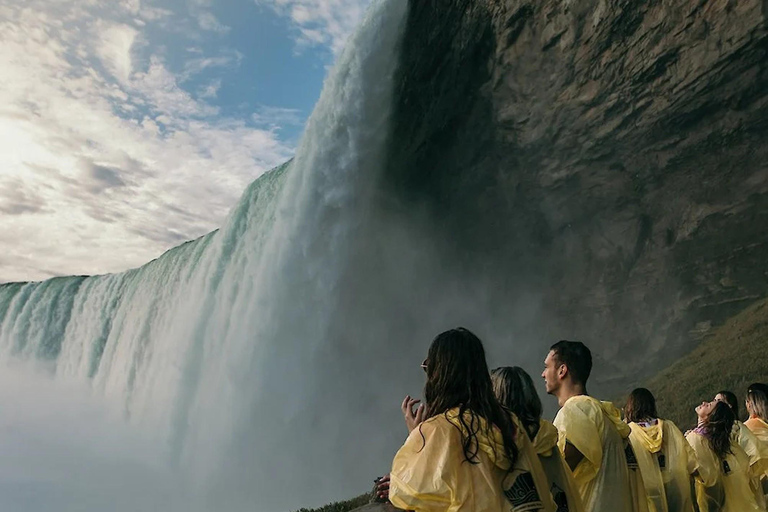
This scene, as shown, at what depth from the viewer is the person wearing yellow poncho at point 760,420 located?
489cm

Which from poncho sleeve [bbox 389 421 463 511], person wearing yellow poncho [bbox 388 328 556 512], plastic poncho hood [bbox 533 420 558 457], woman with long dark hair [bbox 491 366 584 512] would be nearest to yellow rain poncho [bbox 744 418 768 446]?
woman with long dark hair [bbox 491 366 584 512]

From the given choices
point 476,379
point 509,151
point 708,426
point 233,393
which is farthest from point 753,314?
point 476,379

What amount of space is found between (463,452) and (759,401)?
166 inches

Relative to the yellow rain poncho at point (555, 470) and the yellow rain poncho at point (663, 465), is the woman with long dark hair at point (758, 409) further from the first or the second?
the yellow rain poncho at point (555, 470)

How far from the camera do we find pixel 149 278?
29781 mm

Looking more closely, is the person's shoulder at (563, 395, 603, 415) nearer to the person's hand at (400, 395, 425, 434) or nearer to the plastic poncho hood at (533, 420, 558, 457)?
the plastic poncho hood at (533, 420, 558, 457)

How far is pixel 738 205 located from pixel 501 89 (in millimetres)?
6636

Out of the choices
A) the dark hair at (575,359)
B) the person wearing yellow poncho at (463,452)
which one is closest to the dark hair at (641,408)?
the dark hair at (575,359)

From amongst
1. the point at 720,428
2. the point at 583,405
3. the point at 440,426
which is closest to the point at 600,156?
the point at 720,428

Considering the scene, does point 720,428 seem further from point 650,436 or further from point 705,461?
point 650,436

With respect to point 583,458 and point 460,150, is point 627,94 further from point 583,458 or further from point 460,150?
point 583,458

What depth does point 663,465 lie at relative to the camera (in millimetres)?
4180

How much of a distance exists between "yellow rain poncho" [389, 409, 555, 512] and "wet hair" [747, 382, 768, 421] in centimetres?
389

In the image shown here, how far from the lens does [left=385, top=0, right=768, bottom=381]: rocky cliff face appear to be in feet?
47.3
